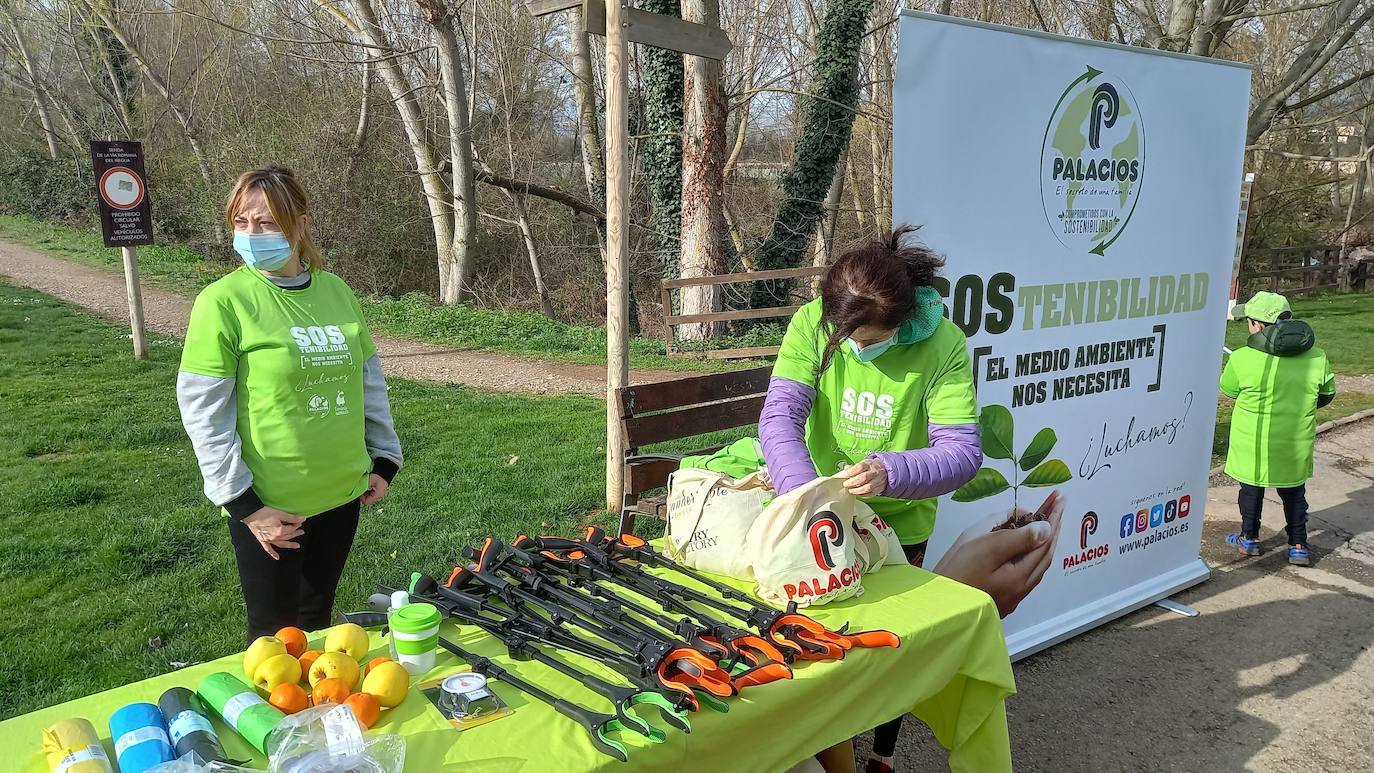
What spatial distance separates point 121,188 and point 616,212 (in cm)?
689

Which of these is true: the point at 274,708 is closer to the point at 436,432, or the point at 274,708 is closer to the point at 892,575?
the point at 892,575

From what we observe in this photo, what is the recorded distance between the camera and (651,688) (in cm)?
176

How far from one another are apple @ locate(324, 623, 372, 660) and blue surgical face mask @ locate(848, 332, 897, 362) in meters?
1.55

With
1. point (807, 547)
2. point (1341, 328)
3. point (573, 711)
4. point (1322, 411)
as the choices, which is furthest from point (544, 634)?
point (1341, 328)

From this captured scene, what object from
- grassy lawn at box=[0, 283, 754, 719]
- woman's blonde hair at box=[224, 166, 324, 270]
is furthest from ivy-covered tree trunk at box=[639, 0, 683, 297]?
woman's blonde hair at box=[224, 166, 324, 270]

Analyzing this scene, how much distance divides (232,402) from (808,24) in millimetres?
16923

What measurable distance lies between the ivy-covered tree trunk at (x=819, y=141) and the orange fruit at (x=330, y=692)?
12.3 m

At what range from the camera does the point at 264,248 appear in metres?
2.42

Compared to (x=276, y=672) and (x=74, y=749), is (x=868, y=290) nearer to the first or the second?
(x=276, y=672)

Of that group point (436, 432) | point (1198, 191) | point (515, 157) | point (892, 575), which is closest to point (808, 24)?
point (515, 157)

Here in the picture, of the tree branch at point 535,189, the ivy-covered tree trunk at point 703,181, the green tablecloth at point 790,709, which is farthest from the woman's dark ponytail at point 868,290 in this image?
the tree branch at point 535,189

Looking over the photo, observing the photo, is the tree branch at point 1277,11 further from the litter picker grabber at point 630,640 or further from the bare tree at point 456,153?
the bare tree at point 456,153

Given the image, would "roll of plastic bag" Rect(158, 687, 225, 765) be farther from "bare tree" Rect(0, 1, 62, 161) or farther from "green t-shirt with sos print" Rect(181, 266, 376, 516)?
"bare tree" Rect(0, 1, 62, 161)

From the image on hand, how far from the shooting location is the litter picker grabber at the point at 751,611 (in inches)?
77.4
